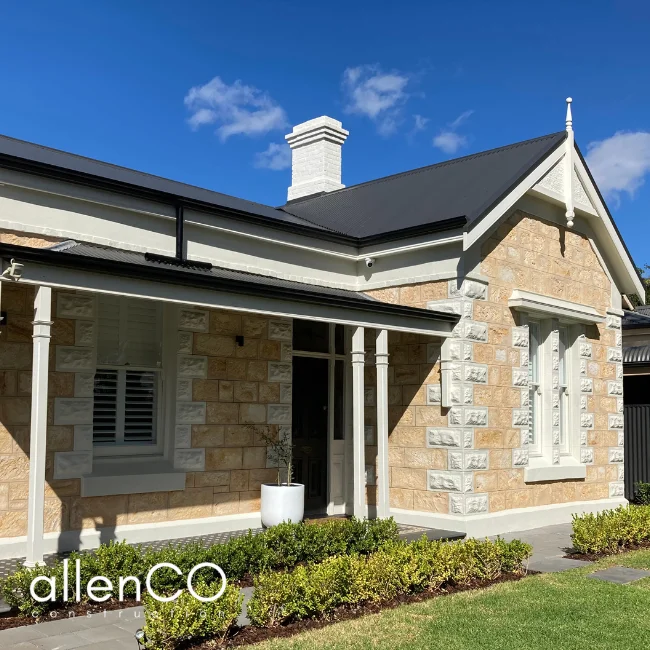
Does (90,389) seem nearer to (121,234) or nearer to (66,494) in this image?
(66,494)

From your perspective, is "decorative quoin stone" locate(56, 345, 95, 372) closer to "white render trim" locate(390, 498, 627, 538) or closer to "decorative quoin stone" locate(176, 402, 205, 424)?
"decorative quoin stone" locate(176, 402, 205, 424)

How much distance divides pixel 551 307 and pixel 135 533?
7390 millimetres

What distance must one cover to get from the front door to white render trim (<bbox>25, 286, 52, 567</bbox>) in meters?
5.13

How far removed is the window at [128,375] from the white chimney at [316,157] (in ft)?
25.1

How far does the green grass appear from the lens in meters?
5.96

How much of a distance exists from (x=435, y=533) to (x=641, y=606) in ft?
12.3

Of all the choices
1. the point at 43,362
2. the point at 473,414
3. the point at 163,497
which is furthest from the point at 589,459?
the point at 43,362

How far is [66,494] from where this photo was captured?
352 inches

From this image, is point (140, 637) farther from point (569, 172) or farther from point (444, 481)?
point (569, 172)

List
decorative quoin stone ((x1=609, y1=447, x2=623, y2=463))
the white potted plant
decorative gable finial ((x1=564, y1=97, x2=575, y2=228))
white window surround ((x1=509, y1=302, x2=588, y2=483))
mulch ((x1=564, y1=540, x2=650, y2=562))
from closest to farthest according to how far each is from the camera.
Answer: mulch ((x1=564, y1=540, x2=650, y2=562)), the white potted plant, white window surround ((x1=509, y1=302, x2=588, y2=483)), decorative gable finial ((x1=564, y1=97, x2=575, y2=228)), decorative quoin stone ((x1=609, y1=447, x2=623, y2=463))

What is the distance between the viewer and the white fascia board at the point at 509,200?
11078 millimetres

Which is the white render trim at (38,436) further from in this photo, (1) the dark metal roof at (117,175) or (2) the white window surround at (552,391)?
(2) the white window surround at (552,391)

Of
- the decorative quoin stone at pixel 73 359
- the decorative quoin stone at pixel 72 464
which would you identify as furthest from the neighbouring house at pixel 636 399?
the decorative quoin stone at pixel 73 359

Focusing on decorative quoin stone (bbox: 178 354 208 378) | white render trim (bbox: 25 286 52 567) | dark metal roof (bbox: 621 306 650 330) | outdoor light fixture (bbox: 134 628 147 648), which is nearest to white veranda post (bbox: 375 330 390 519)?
decorative quoin stone (bbox: 178 354 208 378)
